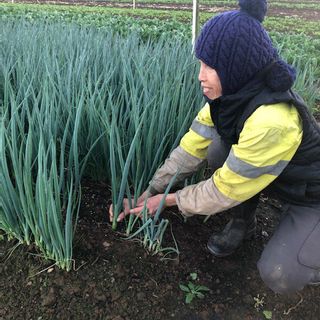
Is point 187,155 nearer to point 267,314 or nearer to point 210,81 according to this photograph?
point 210,81

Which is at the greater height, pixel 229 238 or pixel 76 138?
pixel 76 138

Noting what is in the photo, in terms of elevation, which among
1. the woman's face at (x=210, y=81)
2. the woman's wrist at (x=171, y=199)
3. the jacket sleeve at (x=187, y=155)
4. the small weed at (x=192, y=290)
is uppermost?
the woman's face at (x=210, y=81)

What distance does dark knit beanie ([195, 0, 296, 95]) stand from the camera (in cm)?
100

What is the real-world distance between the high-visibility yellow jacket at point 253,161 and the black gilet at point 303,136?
0.08ft

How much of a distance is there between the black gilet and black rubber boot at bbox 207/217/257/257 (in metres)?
0.17

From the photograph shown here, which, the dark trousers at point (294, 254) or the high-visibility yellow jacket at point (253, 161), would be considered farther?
the dark trousers at point (294, 254)


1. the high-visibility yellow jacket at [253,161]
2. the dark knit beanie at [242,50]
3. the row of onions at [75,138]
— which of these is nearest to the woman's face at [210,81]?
the dark knit beanie at [242,50]

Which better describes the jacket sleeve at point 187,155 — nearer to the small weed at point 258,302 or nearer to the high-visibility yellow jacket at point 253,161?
the high-visibility yellow jacket at point 253,161

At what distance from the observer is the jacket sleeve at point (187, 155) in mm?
1291

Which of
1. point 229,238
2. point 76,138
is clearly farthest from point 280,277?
point 76,138

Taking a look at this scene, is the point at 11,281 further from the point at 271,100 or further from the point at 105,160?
the point at 271,100

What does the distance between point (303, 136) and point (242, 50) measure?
1.03ft

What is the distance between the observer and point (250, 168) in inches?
41.7

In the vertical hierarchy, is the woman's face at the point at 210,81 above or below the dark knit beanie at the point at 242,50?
below
